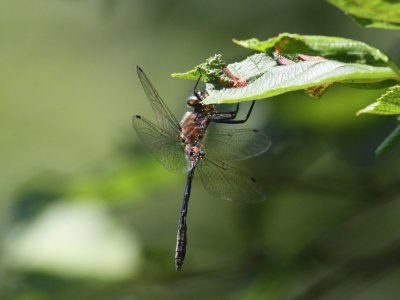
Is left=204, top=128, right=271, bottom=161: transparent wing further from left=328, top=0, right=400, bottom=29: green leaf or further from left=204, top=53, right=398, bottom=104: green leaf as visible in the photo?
left=328, top=0, right=400, bottom=29: green leaf

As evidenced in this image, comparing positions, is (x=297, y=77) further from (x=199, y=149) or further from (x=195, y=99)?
(x=199, y=149)

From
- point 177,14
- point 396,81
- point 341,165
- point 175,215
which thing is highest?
point 177,14

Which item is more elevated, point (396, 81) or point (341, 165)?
point (396, 81)

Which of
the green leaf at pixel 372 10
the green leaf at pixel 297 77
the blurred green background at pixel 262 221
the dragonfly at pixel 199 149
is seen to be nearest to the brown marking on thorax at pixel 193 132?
the dragonfly at pixel 199 149

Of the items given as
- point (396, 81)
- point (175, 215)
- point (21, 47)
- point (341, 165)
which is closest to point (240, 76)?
point (396, 81)

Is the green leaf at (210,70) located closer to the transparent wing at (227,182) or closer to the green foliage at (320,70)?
the green foliage at (320,70)

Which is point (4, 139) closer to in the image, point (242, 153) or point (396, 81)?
point (242, 153)
